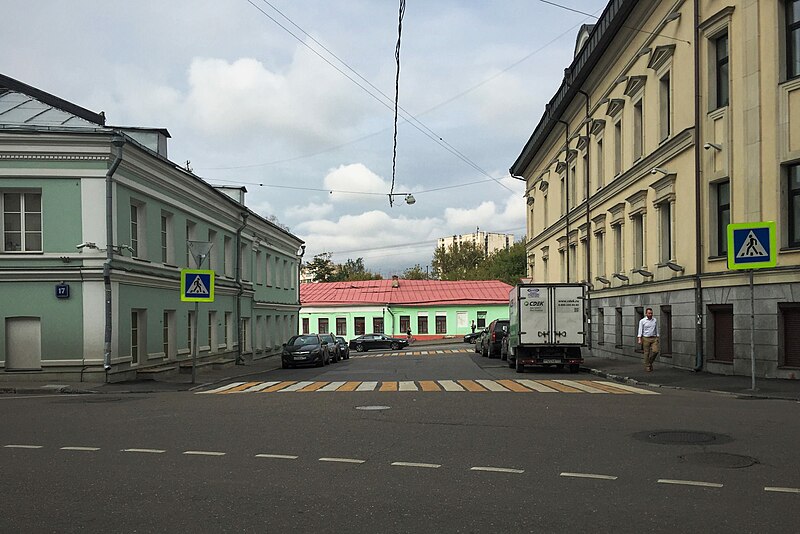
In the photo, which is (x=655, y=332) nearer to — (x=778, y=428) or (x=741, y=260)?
(x=741, y=260)

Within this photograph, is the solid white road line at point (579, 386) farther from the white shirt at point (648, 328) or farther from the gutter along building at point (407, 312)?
the gutter along building at point (407, 312)

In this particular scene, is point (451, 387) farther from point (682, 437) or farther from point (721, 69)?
point (721, 69)

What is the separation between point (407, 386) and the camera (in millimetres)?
19062

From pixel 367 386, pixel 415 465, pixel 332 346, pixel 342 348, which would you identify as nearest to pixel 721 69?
pixel 367 386

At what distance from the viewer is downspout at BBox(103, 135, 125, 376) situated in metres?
21.0

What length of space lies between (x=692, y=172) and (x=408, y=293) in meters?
53.0

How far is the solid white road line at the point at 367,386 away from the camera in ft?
61.0

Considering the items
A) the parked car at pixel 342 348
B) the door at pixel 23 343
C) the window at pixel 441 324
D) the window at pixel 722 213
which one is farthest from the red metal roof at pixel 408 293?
the door at pixel 23 343

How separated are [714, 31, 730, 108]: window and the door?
772 inches

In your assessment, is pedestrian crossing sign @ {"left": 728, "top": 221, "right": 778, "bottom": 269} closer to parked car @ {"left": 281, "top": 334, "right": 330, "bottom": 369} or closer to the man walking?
the man walking

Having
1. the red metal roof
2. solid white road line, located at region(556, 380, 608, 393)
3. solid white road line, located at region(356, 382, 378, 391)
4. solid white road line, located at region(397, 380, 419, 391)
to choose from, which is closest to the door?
solid white road line, located at region(356, 382, 378, 391)

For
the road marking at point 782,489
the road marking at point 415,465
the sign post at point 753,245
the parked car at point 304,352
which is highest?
the sign post at point 753,245

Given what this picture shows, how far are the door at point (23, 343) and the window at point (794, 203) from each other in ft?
64.5

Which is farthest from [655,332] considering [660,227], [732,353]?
[660,227]
